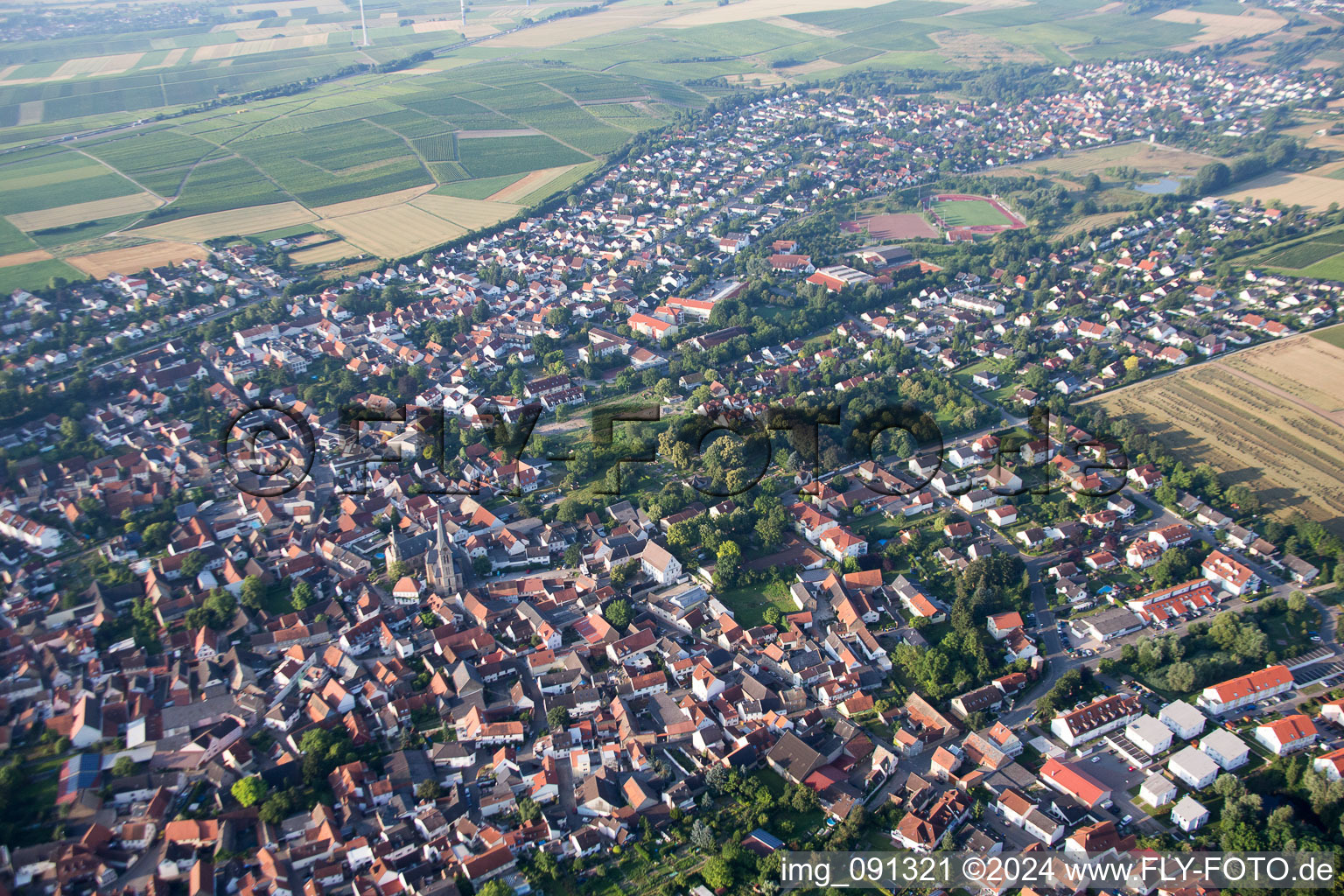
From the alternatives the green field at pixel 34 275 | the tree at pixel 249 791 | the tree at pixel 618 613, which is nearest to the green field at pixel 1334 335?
the tree at pixel 618 613

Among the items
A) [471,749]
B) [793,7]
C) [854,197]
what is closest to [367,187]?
[854,197]

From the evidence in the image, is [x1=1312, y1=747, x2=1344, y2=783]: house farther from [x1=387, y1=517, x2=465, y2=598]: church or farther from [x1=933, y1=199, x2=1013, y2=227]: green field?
[x1=933, y1=199, x2=1013, y2=227]: green field

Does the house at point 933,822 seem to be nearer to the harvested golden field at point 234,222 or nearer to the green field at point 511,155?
the harvested golden field at point 234,222

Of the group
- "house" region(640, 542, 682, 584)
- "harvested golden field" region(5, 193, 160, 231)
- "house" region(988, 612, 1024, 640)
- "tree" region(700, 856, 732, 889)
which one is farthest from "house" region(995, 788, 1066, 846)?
"harvested golden field" region(5, 193, 160, 231)

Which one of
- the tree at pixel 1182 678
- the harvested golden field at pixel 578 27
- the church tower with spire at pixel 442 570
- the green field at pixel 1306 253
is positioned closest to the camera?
the tree at pixel 1182 678

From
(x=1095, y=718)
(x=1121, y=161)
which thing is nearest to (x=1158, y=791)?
(x=1095, y=718)
